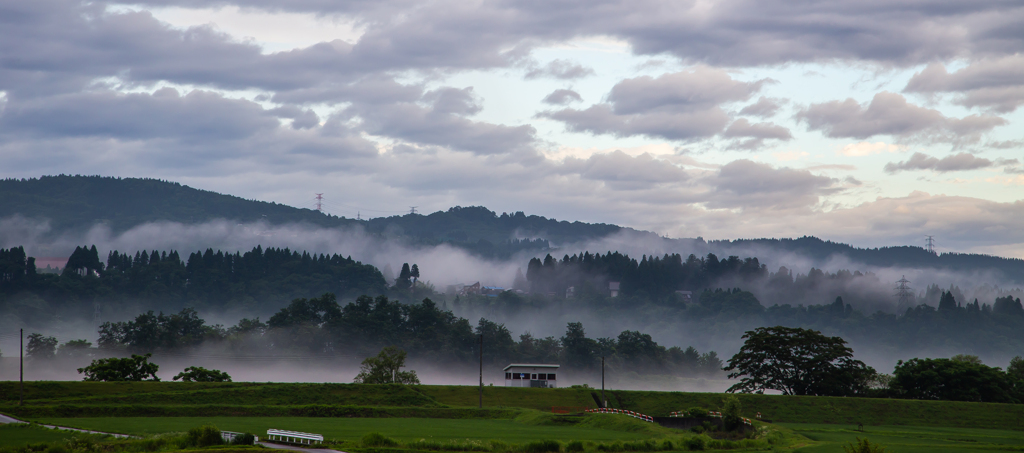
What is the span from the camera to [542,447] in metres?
41.1

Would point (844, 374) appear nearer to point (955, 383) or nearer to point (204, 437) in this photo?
point (955, 383)

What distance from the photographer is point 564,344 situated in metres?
175

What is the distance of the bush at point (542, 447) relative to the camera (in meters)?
40.8

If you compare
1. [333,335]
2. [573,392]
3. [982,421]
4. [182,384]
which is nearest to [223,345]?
[333,335]

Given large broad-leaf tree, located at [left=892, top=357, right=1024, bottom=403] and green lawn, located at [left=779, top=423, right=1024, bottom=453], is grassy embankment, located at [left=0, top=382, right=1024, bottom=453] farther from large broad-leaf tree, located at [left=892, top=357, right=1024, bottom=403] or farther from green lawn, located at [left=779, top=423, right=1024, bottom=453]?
large broad-leaf tree, located at [left=892, top=357, right=1024, bottom=403]

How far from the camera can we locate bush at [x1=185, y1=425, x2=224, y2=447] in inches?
1422

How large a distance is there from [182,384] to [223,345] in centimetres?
8109

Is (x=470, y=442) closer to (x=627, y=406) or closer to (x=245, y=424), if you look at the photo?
(x=245, y=424)

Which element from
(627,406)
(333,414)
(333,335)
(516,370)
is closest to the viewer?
(333,414)

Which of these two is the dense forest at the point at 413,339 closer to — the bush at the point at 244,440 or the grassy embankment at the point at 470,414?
the grassy embankment at the point at 470,414

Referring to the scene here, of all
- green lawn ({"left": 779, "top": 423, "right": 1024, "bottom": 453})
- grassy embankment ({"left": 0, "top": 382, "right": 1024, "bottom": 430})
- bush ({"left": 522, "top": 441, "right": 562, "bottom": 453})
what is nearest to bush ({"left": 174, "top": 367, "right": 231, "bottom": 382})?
grassy embankment ({"left": 0, "top": 382, "right": 1024, "bottom": 430})

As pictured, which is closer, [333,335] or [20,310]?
[333,335]

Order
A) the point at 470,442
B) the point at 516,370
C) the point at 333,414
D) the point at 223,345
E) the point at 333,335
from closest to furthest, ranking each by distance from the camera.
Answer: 1. the point at 470,442
2. the point at 333,414
3. the point at 516,370
4. the point at 223,345
5. the point at 333,335

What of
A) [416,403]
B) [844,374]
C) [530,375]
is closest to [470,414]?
[416,403]
